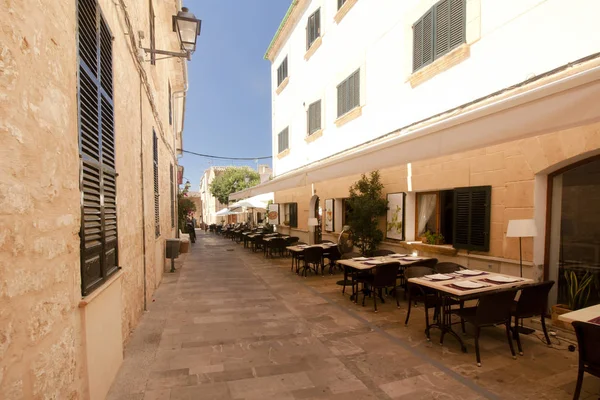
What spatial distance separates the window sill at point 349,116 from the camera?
975cm

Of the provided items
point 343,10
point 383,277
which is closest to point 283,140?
point 343,10

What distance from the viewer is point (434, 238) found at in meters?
7.04

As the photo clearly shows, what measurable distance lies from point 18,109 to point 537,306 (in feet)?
18.7

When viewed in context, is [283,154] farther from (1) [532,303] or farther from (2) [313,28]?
(1) [532,303]

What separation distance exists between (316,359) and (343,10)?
10.6 meters

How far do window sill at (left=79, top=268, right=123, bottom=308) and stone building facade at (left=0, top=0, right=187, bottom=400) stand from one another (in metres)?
0.01

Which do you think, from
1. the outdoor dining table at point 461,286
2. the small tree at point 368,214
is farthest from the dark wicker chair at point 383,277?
the small tree at point 368,214

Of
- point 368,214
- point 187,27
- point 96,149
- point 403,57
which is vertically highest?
point 403,57

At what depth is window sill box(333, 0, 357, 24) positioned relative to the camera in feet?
32.4

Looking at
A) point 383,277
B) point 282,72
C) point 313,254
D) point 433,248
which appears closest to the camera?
point 383,277

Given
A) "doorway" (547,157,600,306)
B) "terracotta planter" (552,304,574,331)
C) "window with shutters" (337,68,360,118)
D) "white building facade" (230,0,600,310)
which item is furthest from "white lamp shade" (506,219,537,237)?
"window with shutters" (337,68,360,118)

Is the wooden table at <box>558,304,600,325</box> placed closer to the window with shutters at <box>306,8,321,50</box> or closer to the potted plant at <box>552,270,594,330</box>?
the potted plant at <box>552,270,594,330</box>

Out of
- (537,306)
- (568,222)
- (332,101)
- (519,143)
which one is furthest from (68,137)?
(332,101)

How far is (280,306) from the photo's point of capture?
6.06m
